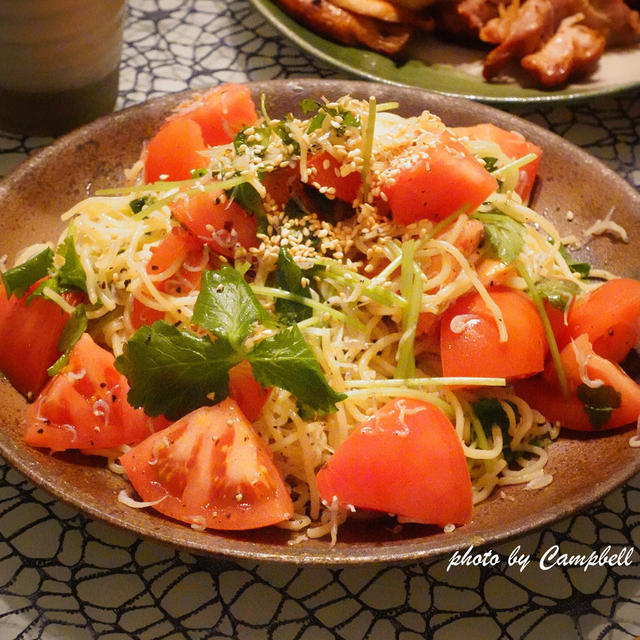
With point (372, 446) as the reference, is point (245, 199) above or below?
above

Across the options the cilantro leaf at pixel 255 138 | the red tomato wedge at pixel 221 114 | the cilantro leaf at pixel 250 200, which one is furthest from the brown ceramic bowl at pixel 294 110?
the cilantro leaf at pixel 250 200

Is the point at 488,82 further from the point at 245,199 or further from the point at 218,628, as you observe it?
the point at 218,628

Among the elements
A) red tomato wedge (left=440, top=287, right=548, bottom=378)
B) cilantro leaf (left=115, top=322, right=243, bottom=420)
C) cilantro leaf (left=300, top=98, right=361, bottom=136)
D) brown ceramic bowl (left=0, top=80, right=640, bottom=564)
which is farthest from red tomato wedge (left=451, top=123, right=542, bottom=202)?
cilantro leaf (left=115, top=322, right=243, bottom=420)

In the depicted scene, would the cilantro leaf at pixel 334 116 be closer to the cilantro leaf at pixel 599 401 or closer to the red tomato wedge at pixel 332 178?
the red tomato wedge at pixel 332 178

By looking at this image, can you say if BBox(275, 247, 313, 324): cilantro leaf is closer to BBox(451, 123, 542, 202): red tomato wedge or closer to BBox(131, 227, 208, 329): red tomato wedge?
BBox(131, 227, 208, 329): red tomato wedge

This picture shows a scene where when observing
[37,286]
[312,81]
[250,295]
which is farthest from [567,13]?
[37,286]
